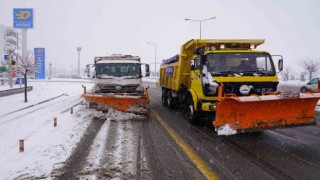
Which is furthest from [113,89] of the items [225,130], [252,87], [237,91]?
[225,130]

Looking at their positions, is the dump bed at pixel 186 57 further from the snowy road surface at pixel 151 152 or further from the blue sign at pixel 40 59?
the blue sign at pixel 40 59

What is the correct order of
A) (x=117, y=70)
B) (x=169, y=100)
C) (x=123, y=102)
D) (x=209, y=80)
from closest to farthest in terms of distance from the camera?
1. (x=209, y=80)
2. (x=123, y=102)
3. (x=117, y=70)
4. (x=169, y=100)

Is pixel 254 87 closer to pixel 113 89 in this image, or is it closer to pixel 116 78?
pixel 113 89

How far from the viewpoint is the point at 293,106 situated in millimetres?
7691

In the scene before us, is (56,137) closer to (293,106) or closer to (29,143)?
(29,143)

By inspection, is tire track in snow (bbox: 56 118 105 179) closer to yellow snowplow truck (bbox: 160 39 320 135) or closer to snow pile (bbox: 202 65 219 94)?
yellow snowplow truck (bbox: 160 39 320 135)

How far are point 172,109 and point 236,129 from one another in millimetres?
8043

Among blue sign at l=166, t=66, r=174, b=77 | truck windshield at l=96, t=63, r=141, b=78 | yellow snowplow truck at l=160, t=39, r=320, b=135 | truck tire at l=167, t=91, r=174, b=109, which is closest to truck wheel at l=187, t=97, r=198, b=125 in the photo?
yellow snowplow truck at l=160, t=39, r=320, b=135

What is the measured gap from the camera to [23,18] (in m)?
51.0

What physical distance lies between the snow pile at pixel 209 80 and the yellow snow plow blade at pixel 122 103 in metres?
3.03

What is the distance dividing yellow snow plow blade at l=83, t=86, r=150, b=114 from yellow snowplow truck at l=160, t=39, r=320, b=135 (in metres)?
1.58

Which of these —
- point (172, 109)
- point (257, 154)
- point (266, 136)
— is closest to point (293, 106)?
point (266, 136)

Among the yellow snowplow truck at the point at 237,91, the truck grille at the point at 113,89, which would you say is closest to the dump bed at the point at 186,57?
the yellow snowplow truck at the point at 237,91

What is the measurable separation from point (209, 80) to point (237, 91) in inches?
34.0
